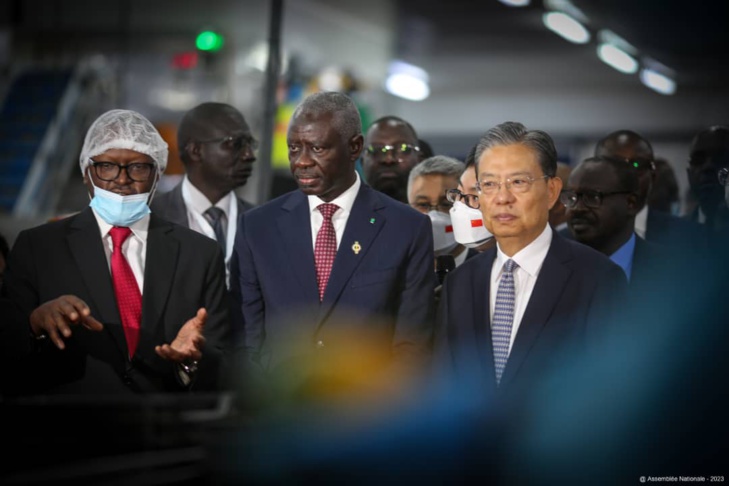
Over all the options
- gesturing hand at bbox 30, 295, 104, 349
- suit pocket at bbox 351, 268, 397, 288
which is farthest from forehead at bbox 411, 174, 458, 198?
gesturing hand at bbox 30, 295, 104, 349

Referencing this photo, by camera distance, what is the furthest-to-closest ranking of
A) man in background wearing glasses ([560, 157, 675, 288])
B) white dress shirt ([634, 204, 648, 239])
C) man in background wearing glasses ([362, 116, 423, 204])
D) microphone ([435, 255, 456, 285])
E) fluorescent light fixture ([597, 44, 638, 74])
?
fluorescent light fixture ([597, 44, 638, 74]) < white dress shirt ([634, 204, 648, 239]) < man in background wearing glasses ([362, 116, 423, 204]) < man in background wearing glasses ([560, 157, 675, 288]) < microphone ([435, 255, 456, 285])

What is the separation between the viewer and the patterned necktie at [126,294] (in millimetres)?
3168

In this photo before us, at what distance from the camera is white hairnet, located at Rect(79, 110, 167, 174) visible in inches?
130

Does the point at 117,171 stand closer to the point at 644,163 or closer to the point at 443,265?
the point at 443,265

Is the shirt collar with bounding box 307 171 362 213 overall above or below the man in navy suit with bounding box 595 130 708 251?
below

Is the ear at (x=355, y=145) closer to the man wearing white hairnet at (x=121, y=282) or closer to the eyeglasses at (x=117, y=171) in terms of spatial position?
the man wearing white hairnet at (x=121, y=282)

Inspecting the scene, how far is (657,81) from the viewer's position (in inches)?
613

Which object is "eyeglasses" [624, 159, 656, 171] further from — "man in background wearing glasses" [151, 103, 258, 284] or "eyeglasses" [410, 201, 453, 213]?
"man in background wearing glasses" [151, 103, 258, 284]

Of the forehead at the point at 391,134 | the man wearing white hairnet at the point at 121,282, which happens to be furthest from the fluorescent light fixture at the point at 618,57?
the man wearing white hairnet at the point at 121,282

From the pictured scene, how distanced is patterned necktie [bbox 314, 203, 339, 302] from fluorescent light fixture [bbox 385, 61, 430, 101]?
13781 millimetres

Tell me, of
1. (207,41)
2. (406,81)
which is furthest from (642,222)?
(406,81)

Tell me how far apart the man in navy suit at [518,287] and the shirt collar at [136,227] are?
1.03 metres

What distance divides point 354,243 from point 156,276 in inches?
24.9

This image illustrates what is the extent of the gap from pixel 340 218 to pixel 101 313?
31.6 inches
